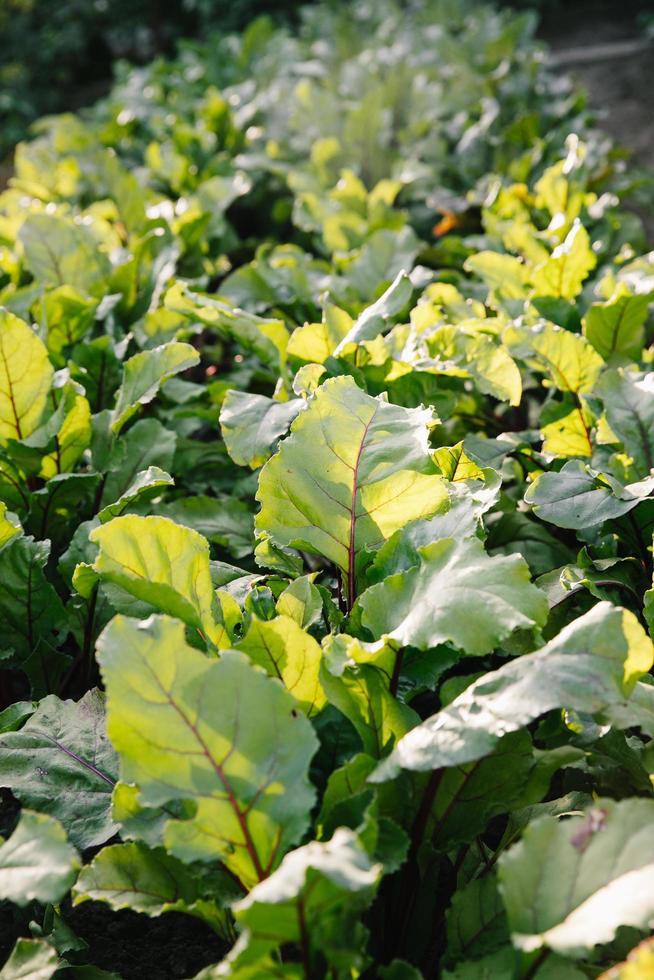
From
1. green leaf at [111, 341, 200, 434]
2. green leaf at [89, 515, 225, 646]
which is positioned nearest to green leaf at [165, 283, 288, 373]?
green leaf at [111, 341, 200, 434]

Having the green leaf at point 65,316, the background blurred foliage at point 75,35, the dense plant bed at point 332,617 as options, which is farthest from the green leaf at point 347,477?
the background blurred foliage at point 75,35

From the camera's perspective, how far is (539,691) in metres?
1.07

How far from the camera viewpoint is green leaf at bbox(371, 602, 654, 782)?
1.05 metres

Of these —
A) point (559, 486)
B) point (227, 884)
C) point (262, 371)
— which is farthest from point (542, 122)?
point (227, 884)

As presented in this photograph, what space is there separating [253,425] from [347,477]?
11.3 inches

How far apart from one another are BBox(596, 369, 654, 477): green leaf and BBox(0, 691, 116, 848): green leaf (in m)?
1.06

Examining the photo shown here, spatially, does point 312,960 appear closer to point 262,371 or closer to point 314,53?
point 262,371

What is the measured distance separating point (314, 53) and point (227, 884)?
5.84 m

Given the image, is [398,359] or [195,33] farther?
[195,33]

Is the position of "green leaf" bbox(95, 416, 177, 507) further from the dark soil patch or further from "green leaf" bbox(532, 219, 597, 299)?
"green leaf" bbox(532, 219, 597, 299)

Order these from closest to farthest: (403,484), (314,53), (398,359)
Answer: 1. (403,484)
2. (398,359)
3. (314,53)

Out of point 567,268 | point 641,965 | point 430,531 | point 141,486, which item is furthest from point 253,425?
point 641,965

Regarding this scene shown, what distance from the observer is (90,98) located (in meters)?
9.45

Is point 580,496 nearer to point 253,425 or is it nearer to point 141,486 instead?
point 253,425
